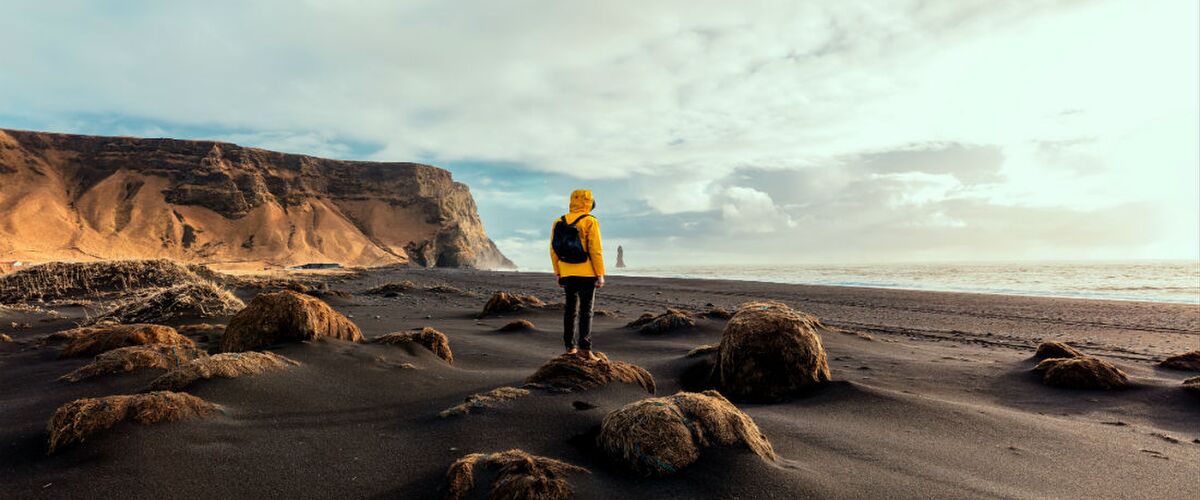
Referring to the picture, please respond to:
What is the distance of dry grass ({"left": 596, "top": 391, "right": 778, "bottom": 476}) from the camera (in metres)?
3.04

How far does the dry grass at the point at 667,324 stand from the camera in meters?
10.3

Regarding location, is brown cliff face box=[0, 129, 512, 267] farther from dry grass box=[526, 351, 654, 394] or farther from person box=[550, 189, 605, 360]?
dry grass box=[526, 351, 654, 394]

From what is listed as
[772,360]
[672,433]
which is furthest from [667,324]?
[672,433]

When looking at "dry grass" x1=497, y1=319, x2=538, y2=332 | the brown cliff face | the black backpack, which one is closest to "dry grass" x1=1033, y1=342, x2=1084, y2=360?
Answer: the black backpack

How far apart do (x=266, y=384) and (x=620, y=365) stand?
316cm

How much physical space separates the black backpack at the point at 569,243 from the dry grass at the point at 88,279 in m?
12.2

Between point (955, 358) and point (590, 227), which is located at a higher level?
point (590, 227)

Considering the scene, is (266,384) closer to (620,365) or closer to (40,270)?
(620,365)

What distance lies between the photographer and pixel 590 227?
615 centimetres

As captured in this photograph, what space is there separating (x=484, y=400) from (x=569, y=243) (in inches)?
94.5

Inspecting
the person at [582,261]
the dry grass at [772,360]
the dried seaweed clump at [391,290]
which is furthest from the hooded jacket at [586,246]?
the dried seaweed clump at [391,290]

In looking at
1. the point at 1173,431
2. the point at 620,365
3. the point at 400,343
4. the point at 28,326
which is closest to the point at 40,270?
the point at 28,326

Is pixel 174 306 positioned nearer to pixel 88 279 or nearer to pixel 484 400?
pixel 484 400

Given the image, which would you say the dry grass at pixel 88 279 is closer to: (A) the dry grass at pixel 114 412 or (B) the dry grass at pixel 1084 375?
(A) the dry grass at pixel 114 412
